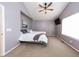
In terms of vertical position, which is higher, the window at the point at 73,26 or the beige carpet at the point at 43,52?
the window at the point at 73,26

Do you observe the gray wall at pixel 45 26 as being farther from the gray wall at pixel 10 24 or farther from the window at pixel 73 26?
the gray wall at pixel 10 24

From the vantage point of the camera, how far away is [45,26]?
925 centimetres

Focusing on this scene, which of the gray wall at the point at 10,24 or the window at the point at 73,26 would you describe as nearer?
the gray wall at the point at 10,24

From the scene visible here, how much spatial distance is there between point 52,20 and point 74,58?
23.0ft

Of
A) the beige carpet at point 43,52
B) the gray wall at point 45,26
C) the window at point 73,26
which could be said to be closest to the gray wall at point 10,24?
the beige carpet at point 43,52

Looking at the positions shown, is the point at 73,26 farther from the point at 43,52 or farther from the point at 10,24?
the point at 10,24

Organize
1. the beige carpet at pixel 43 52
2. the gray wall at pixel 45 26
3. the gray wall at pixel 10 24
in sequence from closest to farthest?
the beige carpet at pixel 43 52, the gray wall at pixel 10 24, the gray wall at pixel 45 26

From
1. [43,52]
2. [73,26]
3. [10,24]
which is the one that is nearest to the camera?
[43,52]

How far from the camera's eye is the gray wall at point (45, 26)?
30.2 ft

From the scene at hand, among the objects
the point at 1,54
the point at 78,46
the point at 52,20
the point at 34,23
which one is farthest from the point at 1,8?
the point at 52,20

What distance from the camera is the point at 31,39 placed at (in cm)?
459

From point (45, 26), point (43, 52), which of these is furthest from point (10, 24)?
point (45, 26)

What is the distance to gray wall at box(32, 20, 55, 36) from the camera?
9203mm

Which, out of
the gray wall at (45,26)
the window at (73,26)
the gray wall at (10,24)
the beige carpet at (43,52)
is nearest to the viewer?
the beige carpet at (43,52)
